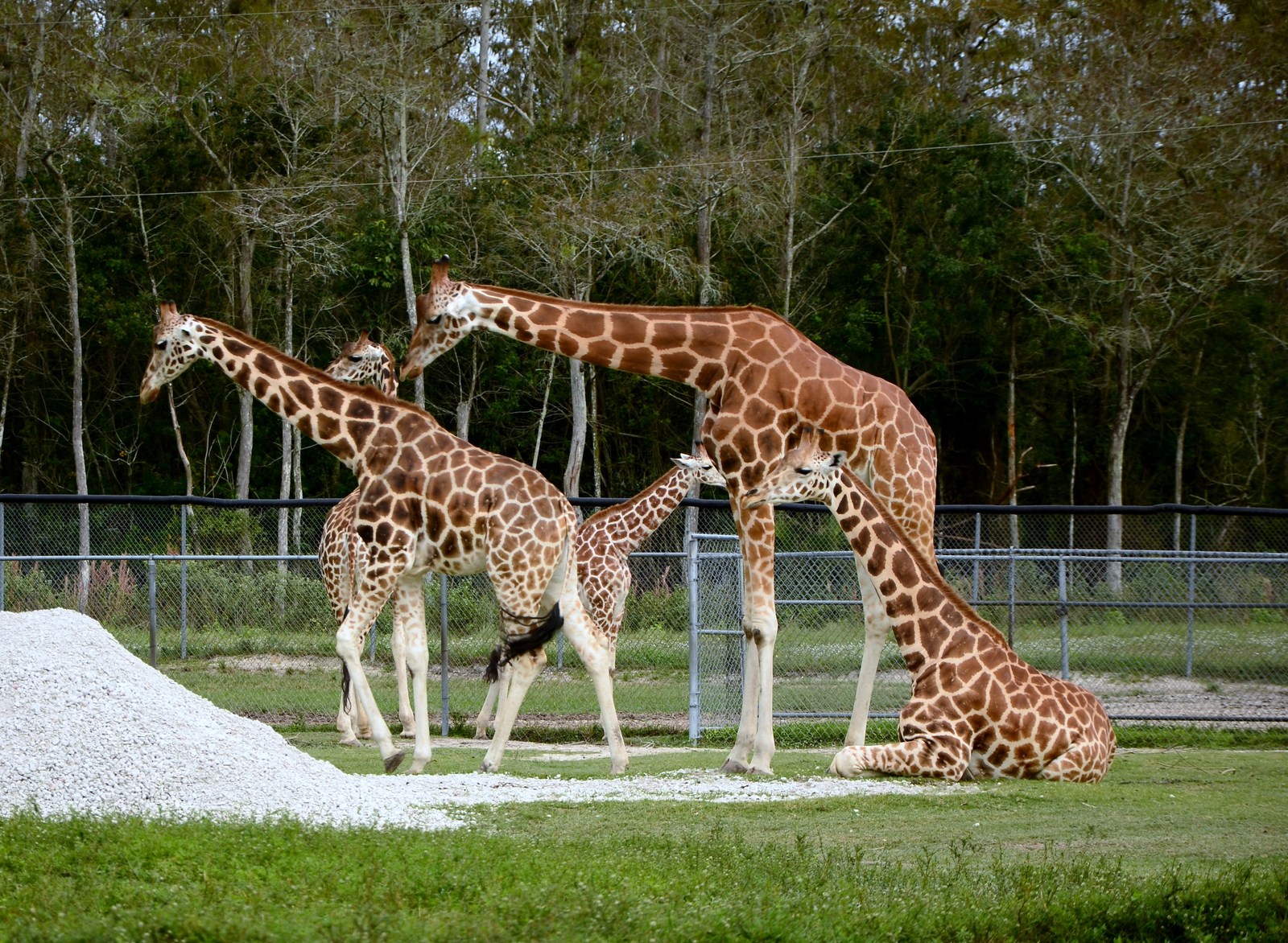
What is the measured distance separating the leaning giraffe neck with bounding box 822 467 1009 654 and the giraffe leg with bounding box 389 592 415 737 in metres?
3.05

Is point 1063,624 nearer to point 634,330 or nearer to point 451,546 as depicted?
point 634,330

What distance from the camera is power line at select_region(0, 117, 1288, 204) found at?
27.7 metres

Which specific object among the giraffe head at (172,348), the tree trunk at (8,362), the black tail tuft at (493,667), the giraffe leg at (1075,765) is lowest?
the giraffe leg at (1075,765)

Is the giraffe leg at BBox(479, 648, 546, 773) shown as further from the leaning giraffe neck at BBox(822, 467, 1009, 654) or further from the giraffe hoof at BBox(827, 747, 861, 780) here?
the leaning giraffe neck at BBox(822, 467, 1009, 654)

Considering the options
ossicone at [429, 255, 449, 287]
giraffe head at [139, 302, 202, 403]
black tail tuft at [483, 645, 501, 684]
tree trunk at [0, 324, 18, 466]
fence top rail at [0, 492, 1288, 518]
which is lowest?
black tail tuft at [483, 645, 501, 684]

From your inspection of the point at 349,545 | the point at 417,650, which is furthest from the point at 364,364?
the point at 417,650

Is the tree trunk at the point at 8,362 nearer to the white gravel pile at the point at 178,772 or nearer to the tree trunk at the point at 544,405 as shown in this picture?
the tree trunk at the point at 544,405

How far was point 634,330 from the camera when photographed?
10453mm

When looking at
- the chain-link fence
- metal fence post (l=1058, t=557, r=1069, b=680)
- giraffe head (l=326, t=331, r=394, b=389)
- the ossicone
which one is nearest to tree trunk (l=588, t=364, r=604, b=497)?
the chain-link fence

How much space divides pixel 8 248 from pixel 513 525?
24.0 m

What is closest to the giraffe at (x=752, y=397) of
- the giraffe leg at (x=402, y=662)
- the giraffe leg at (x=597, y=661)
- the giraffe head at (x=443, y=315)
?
the giraffe head at (x=443, y=315)

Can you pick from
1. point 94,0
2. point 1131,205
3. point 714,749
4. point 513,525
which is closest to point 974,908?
point 513,525

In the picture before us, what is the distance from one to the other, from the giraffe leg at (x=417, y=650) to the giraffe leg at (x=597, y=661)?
0.99 m

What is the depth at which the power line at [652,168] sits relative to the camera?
91.0 feet
